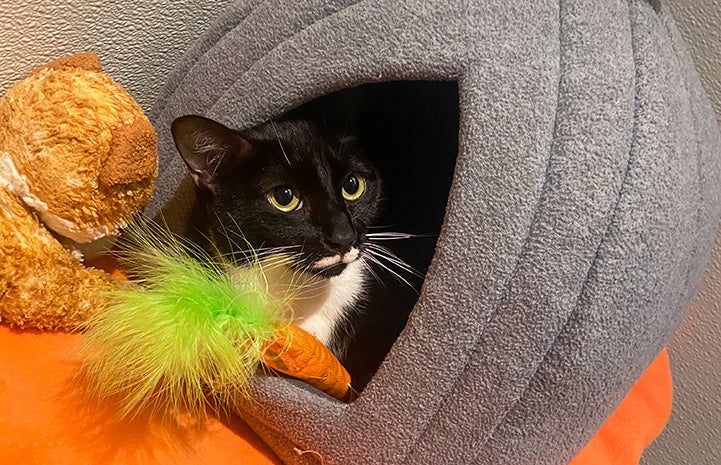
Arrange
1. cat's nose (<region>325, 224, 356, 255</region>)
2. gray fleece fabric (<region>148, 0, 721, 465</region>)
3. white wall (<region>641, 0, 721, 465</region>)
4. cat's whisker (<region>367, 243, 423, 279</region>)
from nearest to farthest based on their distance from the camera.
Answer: gray fleece fabric (<region>148, 0, 721, 465</region>), cat's nose (<region>325, 224, 356, 255</region>), cat's whisker (<region>367, 243, 423, 279</region>), white wall (<region>641, 0, 721, 465</region>)

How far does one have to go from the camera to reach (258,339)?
718 mm

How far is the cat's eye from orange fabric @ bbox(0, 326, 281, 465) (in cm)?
35

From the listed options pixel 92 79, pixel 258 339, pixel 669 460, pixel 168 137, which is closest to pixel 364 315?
pixel 258 339

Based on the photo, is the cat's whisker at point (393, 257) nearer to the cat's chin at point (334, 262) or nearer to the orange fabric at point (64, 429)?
the cat's chin at point (334, 262)

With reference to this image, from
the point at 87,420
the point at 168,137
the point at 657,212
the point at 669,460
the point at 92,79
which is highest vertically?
the point at 657,212

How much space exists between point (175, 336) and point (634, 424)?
78 cm

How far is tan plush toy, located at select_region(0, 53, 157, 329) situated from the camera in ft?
2.33

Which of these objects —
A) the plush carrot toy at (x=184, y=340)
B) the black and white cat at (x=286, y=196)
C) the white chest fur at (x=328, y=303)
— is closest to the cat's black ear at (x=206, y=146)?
the black and white cat at (x=286, y=196)

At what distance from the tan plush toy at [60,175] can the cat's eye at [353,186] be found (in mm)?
253

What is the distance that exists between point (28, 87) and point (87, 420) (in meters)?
0.40

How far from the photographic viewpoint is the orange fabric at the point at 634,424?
987 millimetres

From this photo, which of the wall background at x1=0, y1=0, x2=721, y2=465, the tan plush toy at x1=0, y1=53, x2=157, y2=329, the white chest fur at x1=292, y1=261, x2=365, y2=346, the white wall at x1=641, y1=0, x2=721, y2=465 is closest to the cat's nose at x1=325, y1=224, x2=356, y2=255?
the white chest fur at x1=292, y1=261, x2=365, y2=346

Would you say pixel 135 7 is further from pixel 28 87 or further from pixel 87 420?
pixel 87 420

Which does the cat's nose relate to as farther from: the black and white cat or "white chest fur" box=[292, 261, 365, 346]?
"white chest fur" box=[292, 261, 365, 346]
